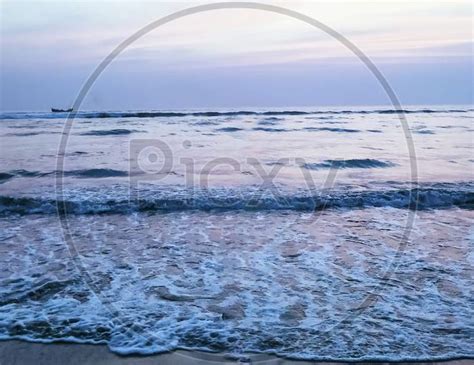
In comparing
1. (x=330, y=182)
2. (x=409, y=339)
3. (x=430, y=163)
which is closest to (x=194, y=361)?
(x=409, y=339)

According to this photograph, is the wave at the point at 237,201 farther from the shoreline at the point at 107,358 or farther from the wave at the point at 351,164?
the shoreline at the point at 107,358

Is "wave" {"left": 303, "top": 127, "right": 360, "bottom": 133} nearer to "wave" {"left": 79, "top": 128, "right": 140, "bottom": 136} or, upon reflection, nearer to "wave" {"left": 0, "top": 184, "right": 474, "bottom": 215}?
"wave" {"left": 79, "top": 128, "right": 140, "bottom": 136}

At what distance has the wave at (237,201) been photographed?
7980 millimetres

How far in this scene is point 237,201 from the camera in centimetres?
842

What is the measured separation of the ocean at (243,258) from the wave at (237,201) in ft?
0.14

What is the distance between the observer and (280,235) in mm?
6398

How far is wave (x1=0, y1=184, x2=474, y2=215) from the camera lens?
26.2ft

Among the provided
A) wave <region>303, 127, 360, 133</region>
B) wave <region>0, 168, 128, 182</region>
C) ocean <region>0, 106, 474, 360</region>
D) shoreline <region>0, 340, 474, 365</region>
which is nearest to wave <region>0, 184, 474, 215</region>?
ocean <region>0, 106, 474, 360</region>

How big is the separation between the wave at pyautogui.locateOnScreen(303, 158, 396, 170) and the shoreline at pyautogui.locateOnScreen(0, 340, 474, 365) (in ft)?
30.8

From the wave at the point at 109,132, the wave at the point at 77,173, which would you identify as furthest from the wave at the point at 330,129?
the wave at the point at 77,173

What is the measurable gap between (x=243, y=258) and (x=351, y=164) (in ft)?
28.5

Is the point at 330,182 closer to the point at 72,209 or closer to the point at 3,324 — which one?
the point at 72,209

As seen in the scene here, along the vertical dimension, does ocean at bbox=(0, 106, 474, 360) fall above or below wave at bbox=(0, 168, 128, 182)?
below

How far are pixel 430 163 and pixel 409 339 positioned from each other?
10.8 metres
